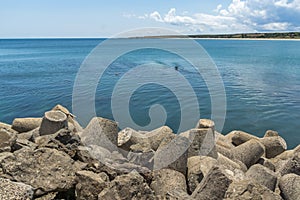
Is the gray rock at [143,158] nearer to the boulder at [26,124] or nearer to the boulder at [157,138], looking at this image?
the boulder at [157,138]

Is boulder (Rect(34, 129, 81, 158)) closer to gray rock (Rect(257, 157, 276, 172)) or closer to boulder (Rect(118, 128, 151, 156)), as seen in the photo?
boulder (Rect(118, 128, 151, 156))

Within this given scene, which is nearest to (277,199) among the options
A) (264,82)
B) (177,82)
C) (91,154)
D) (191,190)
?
(191,190)

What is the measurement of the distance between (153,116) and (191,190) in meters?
12.7

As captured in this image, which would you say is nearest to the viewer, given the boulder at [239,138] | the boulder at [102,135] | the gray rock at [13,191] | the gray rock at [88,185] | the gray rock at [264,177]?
the gray rock at [13,191]

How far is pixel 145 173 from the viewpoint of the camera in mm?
6449

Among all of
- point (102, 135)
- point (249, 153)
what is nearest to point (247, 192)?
point (102, 135)

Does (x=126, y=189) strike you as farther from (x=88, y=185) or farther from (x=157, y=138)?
(x=157, y=138)

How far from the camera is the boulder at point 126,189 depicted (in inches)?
209

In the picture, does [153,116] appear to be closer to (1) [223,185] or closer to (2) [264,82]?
(1) [223,185]

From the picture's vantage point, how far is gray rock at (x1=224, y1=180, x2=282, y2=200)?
5.11m

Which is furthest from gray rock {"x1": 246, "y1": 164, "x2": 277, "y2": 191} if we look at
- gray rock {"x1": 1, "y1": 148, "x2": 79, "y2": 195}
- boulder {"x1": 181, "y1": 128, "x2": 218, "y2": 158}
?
gray rock {"x1": 1, "y1": 148, "x2": 79, "y2": 195}

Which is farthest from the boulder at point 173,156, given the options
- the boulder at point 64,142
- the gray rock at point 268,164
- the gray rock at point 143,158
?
the gray rock at point 268,164

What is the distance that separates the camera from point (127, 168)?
6.34 metres

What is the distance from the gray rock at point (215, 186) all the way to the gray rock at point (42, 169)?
2.23 meters
